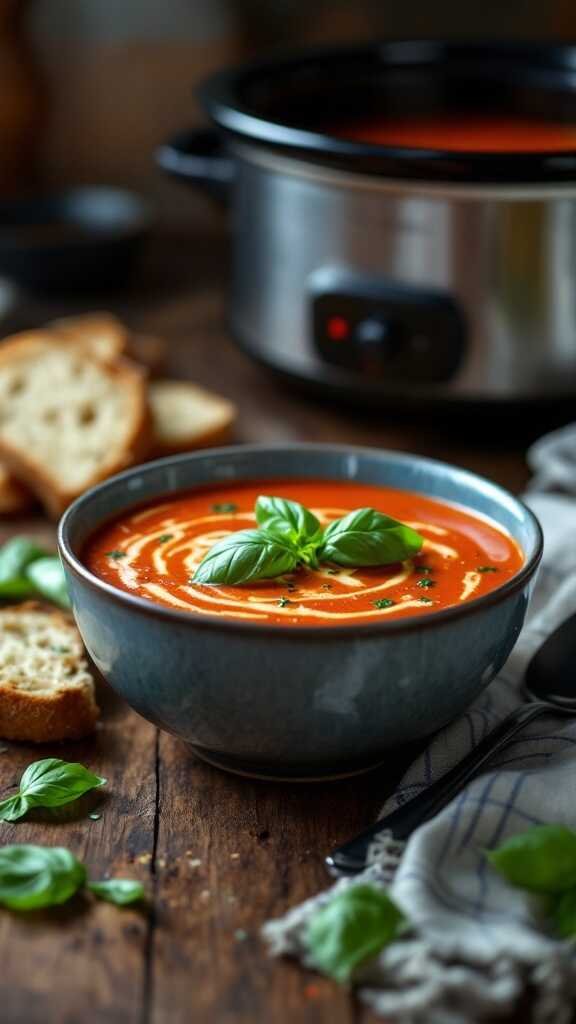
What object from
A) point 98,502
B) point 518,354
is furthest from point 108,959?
point 518,354

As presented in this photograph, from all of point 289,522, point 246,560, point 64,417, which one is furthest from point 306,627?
point 64,417

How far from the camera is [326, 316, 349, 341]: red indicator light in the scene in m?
2.89

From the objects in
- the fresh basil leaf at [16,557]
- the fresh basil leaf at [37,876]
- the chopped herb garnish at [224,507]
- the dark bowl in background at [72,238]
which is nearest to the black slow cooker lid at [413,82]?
the dark bowl in background at [72,238]

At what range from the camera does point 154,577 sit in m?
1.88

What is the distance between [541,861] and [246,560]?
524 millimetres

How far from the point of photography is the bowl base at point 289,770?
5.91 feet

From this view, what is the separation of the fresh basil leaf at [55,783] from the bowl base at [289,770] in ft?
0.49

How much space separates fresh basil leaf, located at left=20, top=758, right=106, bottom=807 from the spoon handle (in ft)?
1.15

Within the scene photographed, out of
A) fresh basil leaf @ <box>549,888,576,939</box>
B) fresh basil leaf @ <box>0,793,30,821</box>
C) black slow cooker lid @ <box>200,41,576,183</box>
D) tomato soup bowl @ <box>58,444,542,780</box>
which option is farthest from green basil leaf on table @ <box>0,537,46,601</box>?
black slow cooker lid @ <box>200,41,576,183</box>

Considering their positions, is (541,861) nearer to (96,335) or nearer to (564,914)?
(564,914)

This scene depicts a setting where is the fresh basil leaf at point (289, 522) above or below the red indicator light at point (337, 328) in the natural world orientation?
above

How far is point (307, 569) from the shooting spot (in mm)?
1882

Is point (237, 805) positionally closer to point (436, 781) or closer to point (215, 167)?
point (436, 781)

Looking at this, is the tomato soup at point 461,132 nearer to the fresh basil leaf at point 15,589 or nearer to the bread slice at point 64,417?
the bread slice at point 64,417
